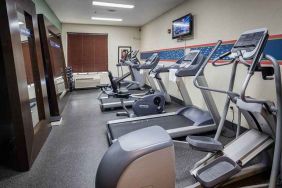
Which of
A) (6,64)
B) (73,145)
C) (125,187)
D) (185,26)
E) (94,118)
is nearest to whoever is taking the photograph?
(125,187)

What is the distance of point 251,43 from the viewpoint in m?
1.85

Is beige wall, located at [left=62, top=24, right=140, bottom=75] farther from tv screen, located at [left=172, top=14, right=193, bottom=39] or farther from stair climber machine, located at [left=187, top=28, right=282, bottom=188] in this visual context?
stair climber machine, located at [left=187, top=28, right=282, bottom=188]

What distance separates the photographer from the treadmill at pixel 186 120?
2.96 m

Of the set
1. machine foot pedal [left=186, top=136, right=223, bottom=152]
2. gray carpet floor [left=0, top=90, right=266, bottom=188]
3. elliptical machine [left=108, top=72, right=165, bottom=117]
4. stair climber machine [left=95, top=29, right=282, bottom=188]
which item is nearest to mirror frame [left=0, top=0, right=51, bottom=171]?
gray carpet floor [left=0, top=90, right=266, bottom=188]

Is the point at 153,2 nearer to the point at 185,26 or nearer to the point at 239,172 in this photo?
the point at 185,26

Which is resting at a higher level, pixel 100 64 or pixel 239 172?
pixel 100 64

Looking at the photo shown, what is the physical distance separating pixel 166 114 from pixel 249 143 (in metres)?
1.83

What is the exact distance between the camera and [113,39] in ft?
26.7

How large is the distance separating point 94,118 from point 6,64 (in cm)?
233

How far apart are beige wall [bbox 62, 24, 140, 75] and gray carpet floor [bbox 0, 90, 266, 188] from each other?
4.63m

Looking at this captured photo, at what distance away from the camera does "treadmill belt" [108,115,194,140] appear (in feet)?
10.1

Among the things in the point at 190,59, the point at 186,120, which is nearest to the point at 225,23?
the point at 190,59

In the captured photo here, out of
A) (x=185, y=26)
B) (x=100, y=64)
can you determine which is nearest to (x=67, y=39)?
(x=100, y=64)

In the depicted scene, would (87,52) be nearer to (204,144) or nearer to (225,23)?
(225,23)
